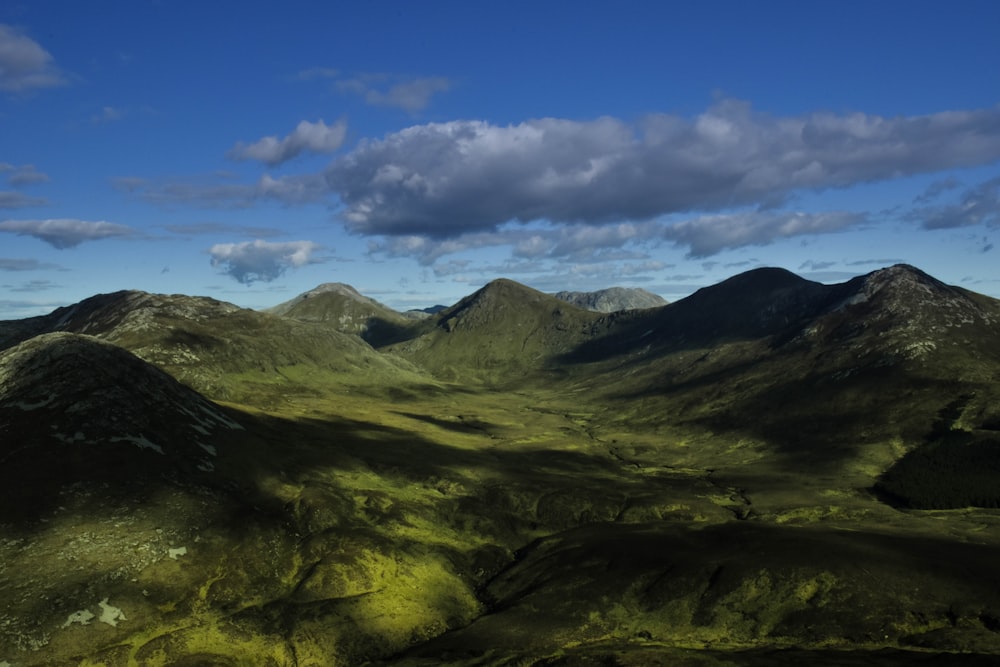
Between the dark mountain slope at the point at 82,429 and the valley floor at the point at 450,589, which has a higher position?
the dark mountain slope at the point at 82,429

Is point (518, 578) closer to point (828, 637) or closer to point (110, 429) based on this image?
point (828, 637)

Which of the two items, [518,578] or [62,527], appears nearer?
[62,527]

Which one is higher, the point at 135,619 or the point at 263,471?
the point at 263,471

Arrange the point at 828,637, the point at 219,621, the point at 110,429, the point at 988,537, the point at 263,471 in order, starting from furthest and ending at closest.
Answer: the point at 263,471 < the point at 110,429 < the point at 988,537 < the point at 219,621 < the point at 828,637

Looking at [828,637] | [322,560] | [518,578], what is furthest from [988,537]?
[322,560]

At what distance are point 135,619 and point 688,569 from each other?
111140 millimetres

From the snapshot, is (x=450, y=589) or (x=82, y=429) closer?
(x=450, y=589)

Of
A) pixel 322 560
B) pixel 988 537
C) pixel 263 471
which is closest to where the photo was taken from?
pixel 322 560

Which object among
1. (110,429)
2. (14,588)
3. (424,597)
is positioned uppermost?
(110,429)

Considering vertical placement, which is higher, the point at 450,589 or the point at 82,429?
the point at 82,429

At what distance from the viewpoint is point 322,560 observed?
147750mm

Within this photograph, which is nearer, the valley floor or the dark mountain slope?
the valley floor

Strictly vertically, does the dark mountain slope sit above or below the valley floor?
above

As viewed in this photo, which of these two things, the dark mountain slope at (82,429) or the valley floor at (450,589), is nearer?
the valley floor at (450,589)
